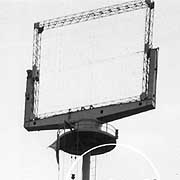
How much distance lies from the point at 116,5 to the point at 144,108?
16520 mm

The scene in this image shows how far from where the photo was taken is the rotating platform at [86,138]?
358 feet

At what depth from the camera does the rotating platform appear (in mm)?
109125

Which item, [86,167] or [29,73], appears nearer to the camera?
[86,167]

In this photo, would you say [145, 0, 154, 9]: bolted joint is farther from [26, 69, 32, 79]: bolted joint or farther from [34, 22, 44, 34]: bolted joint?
[26, 69, 32, 79]: bolted joint

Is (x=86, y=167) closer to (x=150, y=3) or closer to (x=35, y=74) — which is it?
(x=35, y=74)

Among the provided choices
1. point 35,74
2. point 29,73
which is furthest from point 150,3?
point 29,73

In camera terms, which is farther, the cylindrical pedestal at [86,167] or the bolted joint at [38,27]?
the bolted joint at [38,27]

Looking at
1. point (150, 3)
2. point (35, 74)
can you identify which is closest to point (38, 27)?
point (35, 74)

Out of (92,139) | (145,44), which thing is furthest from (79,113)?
(145,44)

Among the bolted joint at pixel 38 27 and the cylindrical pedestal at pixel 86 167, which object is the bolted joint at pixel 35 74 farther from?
the cylindrical pedestal at pixel 86 167

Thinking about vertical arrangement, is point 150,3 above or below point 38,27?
above

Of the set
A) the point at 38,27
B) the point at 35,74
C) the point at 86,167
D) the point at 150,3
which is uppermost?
the point at 150,3

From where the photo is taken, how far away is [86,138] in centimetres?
10969

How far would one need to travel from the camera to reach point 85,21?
395ft
